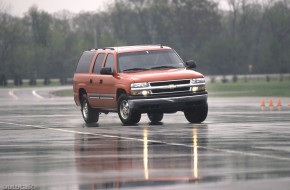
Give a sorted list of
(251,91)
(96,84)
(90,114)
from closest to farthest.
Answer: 1. (96,84)
2. (90,114)
3. (251,91)

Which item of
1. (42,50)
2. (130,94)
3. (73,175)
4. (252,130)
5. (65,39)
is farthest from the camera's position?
(65,39)

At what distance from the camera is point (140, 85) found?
25406 mm

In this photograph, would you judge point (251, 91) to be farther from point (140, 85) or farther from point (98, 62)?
point (140, 85)

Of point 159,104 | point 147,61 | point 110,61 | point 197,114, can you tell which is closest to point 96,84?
Result: point 110,61

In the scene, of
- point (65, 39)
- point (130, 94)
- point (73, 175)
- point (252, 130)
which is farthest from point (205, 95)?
point (65, 39)

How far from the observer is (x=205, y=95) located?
2591 centimetres

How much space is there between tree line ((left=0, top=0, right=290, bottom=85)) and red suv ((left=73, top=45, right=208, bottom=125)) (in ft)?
298

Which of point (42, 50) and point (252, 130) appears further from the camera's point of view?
point (42, 50)

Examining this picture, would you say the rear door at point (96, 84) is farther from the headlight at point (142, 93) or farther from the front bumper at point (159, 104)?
the front bumper at point (159, 104)

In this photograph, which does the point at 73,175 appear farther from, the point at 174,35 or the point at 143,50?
the point at 174,35

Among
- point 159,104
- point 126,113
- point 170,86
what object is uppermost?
point 170,86

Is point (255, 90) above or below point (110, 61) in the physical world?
below

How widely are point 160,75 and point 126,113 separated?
136 centimetres

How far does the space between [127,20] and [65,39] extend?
35.5 feet
